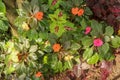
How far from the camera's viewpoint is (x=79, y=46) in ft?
9.46

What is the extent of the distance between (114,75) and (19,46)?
3.59ft

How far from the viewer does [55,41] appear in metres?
2.87

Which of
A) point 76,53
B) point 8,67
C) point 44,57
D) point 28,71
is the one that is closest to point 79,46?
point 76,53

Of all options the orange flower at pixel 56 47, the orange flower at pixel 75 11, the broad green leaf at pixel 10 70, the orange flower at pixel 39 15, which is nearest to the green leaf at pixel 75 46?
the orange flower at pixel 56 47

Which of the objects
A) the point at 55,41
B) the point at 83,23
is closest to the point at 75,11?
the point at 83,23

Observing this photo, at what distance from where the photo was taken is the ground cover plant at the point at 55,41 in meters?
2.83

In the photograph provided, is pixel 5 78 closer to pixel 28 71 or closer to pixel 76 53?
pixel 28 71

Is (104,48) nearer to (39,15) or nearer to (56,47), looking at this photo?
(56,47)

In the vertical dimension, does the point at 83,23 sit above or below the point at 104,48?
above

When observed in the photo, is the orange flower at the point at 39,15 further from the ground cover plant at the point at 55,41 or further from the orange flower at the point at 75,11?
the orange flower at the point at 75,11

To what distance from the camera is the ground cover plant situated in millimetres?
2828

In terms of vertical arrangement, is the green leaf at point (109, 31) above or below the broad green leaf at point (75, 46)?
above

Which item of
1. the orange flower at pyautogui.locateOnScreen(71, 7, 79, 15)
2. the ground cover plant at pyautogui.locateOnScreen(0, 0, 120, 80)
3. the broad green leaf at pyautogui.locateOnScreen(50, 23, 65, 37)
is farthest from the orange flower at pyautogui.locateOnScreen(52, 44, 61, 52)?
the orange flower at pyautogui.locateOnScreen(71, 7, 79, 15)

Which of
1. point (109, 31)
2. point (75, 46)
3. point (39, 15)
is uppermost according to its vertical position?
point (39, 15)
